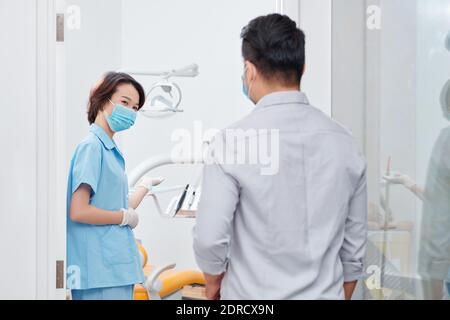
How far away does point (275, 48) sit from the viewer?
116 cm

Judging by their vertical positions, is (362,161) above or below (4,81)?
below

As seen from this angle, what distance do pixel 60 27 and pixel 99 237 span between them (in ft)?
2.28

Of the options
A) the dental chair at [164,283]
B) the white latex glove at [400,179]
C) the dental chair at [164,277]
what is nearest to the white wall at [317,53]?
the white latex glove at [400,179]

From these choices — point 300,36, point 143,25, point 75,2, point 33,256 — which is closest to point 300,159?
point 300,36

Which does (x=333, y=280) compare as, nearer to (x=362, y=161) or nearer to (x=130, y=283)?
(x=362, y=161)

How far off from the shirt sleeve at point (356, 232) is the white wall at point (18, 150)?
3.04 ft

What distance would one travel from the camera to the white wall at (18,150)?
1.64m

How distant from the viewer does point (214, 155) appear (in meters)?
1.15

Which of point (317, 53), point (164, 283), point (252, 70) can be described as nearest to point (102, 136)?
point (317, 53)

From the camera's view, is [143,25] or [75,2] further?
[143,25]

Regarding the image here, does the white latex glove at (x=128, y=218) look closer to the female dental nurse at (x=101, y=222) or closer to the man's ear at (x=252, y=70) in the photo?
the female dental nurse at (x=101, y=222)

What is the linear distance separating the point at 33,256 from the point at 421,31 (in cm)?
128
